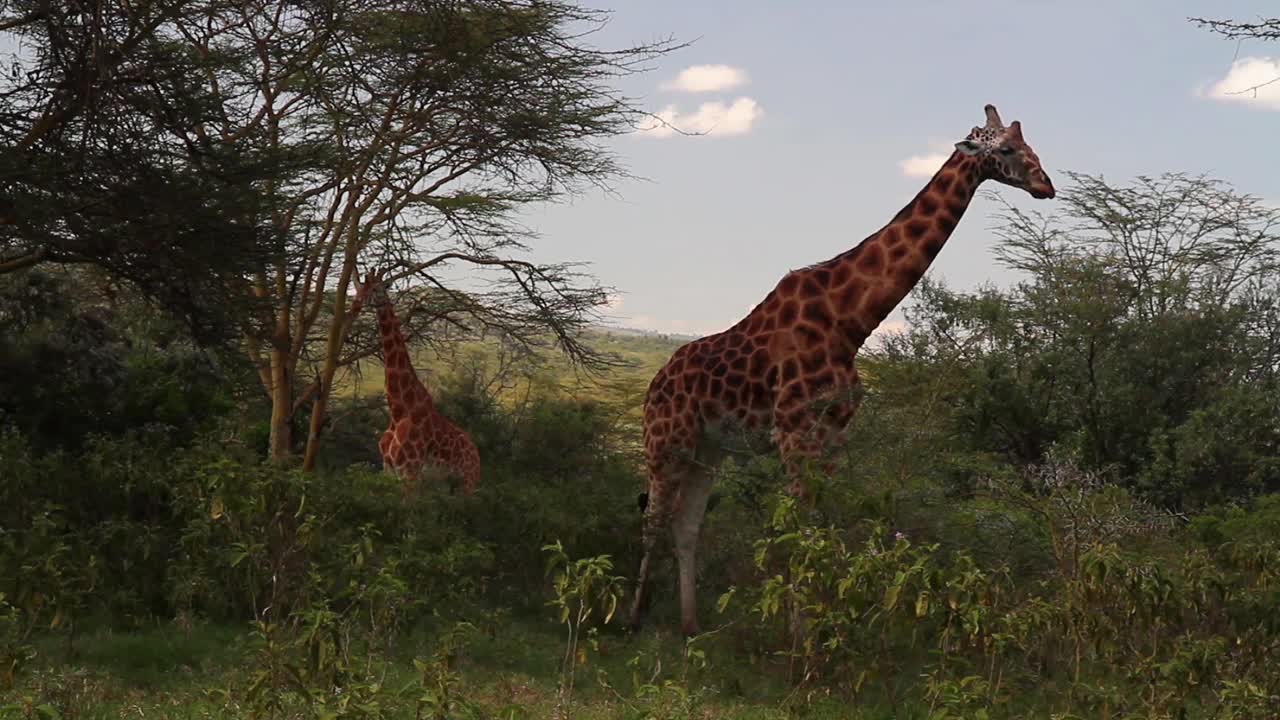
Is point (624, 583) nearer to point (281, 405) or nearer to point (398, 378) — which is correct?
point (398, 378)

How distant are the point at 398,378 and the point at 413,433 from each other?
59 cm

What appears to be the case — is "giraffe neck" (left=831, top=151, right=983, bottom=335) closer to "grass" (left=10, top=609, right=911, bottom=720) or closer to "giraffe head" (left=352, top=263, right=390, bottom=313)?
"grass" (left=10, top=609, right=911, bottom=720)

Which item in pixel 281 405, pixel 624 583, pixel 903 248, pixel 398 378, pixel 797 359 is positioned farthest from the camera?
pixel 281 405

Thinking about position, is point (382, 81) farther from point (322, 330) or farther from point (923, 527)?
point (923, 527)

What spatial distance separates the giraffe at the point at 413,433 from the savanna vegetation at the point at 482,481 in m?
0.92

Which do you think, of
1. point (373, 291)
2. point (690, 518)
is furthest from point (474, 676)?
point (373, 291)

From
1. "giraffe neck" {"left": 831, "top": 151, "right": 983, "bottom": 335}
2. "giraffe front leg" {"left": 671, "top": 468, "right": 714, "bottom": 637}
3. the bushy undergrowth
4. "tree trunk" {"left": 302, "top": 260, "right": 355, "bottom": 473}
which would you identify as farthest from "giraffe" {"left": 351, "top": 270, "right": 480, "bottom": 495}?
"giraffe neck" {"left": 831, "top": 151, "right": 983, "bottom": 335}

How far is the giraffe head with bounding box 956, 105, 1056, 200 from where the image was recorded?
30.2 ft

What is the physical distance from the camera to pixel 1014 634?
6625 millimetres

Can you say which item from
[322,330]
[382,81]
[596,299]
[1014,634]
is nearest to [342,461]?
[322,330]

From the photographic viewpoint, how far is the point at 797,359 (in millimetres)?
9164

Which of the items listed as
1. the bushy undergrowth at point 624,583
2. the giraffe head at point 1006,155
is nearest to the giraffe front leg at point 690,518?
the bushy undergrowth at point 624,583

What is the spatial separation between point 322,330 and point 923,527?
42.8ft

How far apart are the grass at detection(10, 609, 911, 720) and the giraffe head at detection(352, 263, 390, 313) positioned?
5.24 meters
